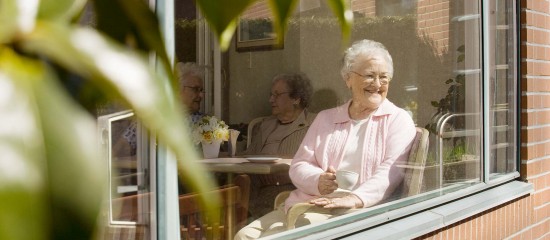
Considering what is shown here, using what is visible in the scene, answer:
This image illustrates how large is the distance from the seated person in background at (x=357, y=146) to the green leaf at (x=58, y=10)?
3240 mm

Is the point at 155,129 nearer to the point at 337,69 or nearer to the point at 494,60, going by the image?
the point at 337,69

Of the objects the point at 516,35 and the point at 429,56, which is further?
the point at 516,35

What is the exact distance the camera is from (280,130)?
145 inches

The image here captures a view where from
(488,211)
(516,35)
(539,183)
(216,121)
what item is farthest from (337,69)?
(539,183)

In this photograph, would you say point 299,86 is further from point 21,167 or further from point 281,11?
point 21,167

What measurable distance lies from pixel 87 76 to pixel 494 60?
5.51 metres

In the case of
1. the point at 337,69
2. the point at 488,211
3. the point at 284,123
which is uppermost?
the point at 337,69

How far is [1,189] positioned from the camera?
0.28 metres

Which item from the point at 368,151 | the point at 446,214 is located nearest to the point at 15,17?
the point at 368,151

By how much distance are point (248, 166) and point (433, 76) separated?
5.71 feet

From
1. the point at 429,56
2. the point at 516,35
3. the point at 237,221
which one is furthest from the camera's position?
the point at 516,35

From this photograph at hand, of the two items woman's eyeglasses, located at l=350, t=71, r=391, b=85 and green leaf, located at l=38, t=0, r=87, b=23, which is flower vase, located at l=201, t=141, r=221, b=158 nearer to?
woman's eyeglasses, located at l=350, t=71, r=391, b=85

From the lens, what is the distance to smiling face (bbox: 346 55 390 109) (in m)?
4.11

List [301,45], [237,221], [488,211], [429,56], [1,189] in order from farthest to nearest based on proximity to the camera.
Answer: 1. [488,211]
2. [429,56]
3. [301,45]
4. [237,221]
5. [1,189]
